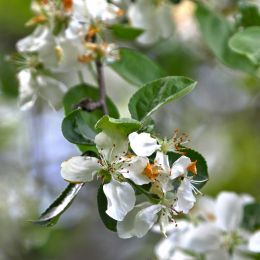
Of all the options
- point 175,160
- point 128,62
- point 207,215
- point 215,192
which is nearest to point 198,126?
point 215,192

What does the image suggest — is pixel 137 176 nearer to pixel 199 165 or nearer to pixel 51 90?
pixel 199 165

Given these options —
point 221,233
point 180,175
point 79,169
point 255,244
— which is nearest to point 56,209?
point 79,169

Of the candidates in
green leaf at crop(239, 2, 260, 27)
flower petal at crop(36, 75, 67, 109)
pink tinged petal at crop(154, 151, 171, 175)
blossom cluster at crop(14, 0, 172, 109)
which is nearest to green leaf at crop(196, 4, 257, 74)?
green leaf at crop(239, 2, 260, 27)

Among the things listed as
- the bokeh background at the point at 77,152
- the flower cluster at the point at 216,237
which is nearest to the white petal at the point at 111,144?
the flower cluster at the point at 216,237

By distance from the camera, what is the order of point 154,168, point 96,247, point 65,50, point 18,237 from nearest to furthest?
point 154,168 → point 65,50 → point 18,237 → point 96,247

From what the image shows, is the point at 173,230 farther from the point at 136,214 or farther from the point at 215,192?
the point at 215,192
